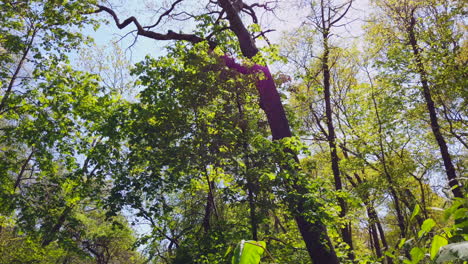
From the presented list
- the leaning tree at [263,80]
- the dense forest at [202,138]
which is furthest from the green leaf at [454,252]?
the leaning tree at [263,80]

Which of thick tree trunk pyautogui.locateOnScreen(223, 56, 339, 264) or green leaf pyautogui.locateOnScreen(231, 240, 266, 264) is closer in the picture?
green leaf pyautogui.locateOnScreen(231, 240, 266, 264)

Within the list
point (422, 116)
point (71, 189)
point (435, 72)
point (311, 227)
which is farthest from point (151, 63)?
point (422, 116)

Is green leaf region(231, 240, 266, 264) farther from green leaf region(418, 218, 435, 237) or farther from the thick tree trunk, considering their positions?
the thick tree trunk

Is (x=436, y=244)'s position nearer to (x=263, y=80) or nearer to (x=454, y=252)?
(x=454, y=252)

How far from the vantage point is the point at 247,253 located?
842 mm

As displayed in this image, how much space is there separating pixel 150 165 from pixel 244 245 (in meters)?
4.78

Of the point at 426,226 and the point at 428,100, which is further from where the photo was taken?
the point at 428,100

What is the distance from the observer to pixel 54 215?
6609 millimetres

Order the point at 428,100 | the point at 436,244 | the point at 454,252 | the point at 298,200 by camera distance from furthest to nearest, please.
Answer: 1. the point at 428,100
2. the point at 298,200
3. the point at 436,244
4. the point at 454,252

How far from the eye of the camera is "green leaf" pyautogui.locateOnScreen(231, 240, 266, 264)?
83 cm

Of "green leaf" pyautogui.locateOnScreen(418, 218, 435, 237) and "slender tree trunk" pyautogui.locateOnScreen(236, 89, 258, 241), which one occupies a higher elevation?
"slender tree trunk" pyautogui.locateOnScreen(236, 89, 258, 241)

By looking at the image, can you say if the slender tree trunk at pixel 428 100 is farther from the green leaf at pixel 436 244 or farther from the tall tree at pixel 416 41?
the green leaf at pixel 436 244

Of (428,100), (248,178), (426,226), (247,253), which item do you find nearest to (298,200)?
(248,178)

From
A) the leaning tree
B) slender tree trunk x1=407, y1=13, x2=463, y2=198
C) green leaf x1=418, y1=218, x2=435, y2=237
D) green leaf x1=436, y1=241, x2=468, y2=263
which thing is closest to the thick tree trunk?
the leaning tree
